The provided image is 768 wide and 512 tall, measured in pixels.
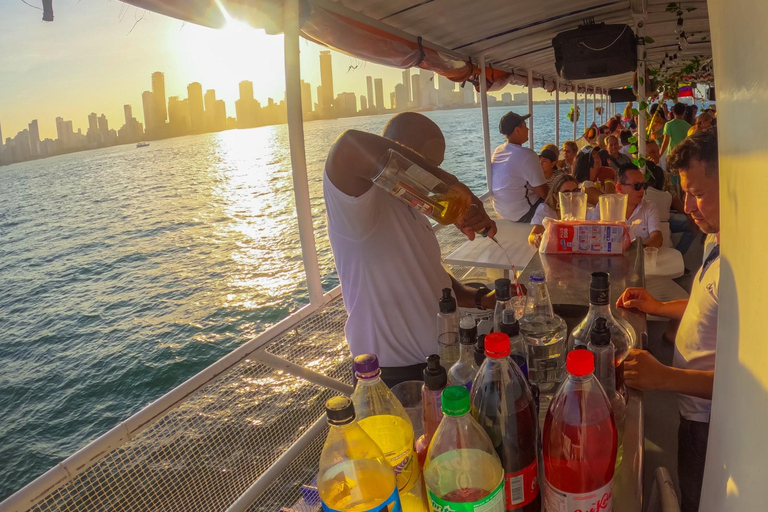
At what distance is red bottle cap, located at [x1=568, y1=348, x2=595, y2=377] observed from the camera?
77 centimetres

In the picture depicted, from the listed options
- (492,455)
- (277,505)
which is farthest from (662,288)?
(492,455)

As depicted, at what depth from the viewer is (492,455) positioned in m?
0.77

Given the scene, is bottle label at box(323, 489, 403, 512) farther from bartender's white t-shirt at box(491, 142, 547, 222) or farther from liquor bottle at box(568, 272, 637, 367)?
bartender's white t-shirt at box(491, 142, 547, 222)

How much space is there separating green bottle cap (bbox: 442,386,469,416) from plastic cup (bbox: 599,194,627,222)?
2.14 metres

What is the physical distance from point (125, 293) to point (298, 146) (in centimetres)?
2519

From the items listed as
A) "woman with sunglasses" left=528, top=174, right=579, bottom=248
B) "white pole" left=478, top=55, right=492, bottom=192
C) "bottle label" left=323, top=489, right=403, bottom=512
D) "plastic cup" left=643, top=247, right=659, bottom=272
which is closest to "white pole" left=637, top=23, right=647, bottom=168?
"woman with sunglasses" left=528, top=174, right=579, bottom=248

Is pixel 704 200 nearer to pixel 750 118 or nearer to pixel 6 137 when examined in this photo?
pixel 750 118

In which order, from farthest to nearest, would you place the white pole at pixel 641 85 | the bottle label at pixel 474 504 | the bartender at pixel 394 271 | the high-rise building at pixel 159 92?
the high-rise building at pixel 159 92 → the white pole at pixel 641 85 → the bartender at pixel 394 271 → the bottle label at pixel 474 504

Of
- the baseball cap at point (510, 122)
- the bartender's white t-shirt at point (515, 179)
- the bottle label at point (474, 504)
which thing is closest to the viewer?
the bottle label at point (474, 504)

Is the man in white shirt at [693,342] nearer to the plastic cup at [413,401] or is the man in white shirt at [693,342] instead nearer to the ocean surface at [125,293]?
the plastic cup at [413,401]

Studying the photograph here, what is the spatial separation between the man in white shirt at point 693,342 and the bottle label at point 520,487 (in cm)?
57

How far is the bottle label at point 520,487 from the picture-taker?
32.1 inches

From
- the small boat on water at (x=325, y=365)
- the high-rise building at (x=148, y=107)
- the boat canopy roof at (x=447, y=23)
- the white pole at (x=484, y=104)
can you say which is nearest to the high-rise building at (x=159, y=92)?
the high-rise building at (x=148, y=107)

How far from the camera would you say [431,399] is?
93 cm
